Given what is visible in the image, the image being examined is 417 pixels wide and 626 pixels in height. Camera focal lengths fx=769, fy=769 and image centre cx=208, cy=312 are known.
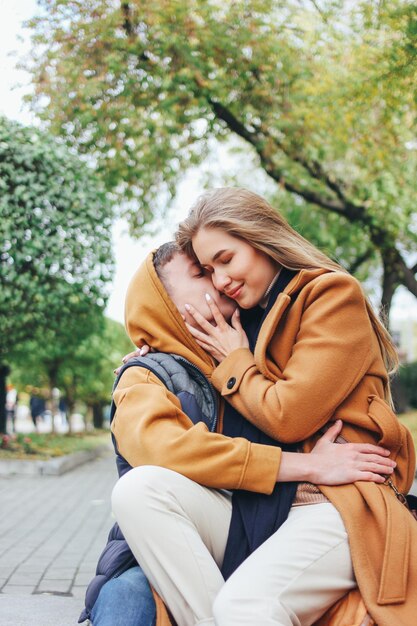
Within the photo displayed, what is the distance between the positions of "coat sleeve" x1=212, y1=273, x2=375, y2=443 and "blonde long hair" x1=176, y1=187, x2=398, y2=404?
8.0 inches

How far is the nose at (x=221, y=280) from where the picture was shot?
3.13 m

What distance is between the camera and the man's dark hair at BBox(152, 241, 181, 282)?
11.1 ft

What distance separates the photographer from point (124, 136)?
1177 centimetres

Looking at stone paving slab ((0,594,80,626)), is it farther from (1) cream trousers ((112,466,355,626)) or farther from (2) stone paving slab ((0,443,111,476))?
(2) stone paving slab ((0,443,111,476))

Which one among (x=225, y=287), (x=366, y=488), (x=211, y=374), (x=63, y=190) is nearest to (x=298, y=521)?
(x=366, y=488)

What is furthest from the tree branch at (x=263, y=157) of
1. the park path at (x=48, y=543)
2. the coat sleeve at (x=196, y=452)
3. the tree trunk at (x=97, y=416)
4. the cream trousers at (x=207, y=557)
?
the tree trunk at (x=97, y=416)

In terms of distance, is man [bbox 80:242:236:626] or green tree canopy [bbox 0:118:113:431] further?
green tree canopy [bbox 0:118:113:431]

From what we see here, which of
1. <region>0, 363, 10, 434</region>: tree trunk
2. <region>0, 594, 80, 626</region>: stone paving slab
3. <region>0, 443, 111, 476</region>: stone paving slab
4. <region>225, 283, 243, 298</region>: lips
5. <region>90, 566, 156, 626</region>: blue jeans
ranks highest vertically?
<region>225, 283, 243, 298</region>: lips

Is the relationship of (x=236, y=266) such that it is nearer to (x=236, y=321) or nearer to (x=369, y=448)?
(x=236, y=321)

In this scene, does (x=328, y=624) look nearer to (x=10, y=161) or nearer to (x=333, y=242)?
(x=10, y=161)

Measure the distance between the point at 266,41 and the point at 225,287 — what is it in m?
9.01

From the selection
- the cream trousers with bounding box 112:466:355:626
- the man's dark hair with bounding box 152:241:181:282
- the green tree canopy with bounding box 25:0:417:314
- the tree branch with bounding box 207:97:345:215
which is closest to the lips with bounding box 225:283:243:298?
the man's dark hair with bounding box 152:241:181:282

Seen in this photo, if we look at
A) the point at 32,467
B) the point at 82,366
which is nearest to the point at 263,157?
the point at 32,467

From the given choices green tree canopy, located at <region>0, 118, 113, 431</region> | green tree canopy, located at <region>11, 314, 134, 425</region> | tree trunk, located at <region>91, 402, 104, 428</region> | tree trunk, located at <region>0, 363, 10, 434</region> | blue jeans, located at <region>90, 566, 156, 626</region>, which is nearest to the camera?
blue jeans, located at <region>90, 566, 156, 626</region>
